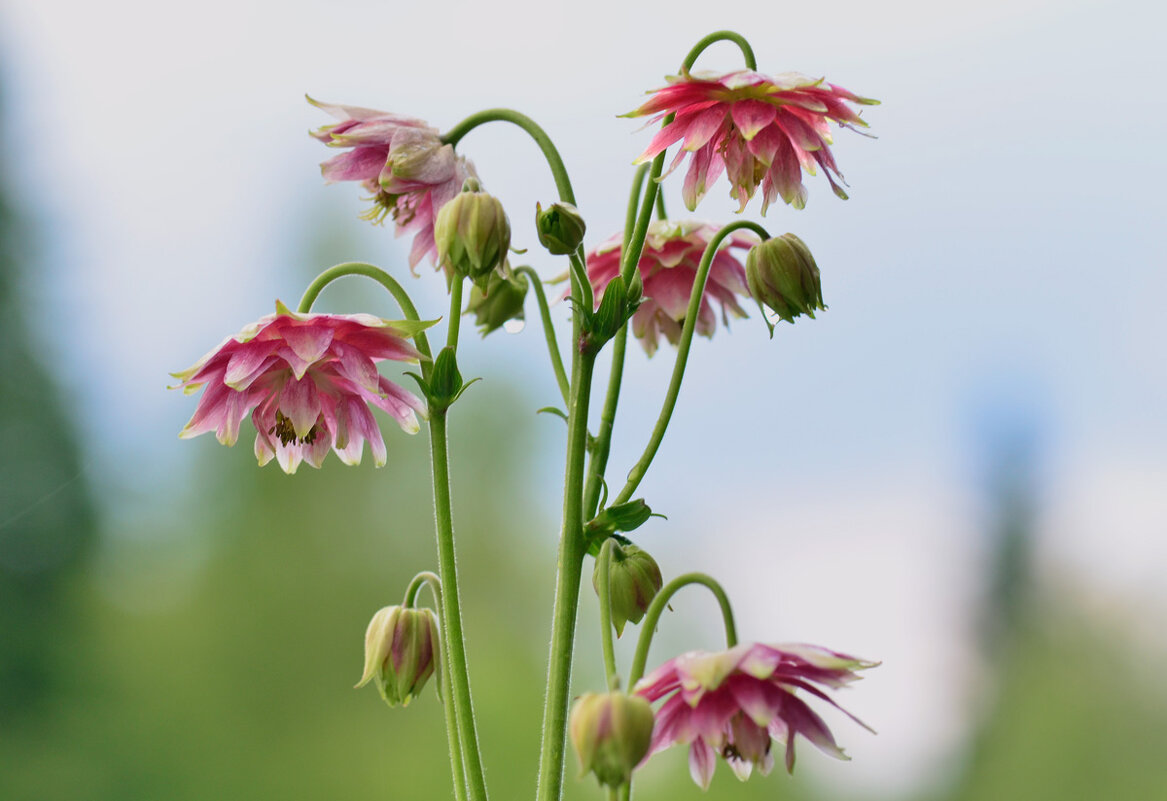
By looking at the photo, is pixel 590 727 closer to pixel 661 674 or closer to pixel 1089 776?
pixel 661 674

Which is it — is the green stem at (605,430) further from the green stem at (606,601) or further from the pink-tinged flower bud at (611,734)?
the pink-tinged flower bud at (611,734)

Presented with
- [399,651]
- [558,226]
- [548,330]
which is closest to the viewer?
[558,226]

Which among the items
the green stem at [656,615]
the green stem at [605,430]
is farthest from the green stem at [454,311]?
the green stem at [656,615]

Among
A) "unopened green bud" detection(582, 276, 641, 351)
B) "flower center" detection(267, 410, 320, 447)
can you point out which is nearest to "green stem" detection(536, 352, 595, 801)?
"unopened green bud" detection(582, 276, 641, 351)

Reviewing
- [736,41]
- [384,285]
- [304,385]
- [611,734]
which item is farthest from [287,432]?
[736,41]

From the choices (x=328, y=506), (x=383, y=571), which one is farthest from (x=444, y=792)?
(x=328, y=506)

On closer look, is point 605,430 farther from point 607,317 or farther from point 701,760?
point 701,760
